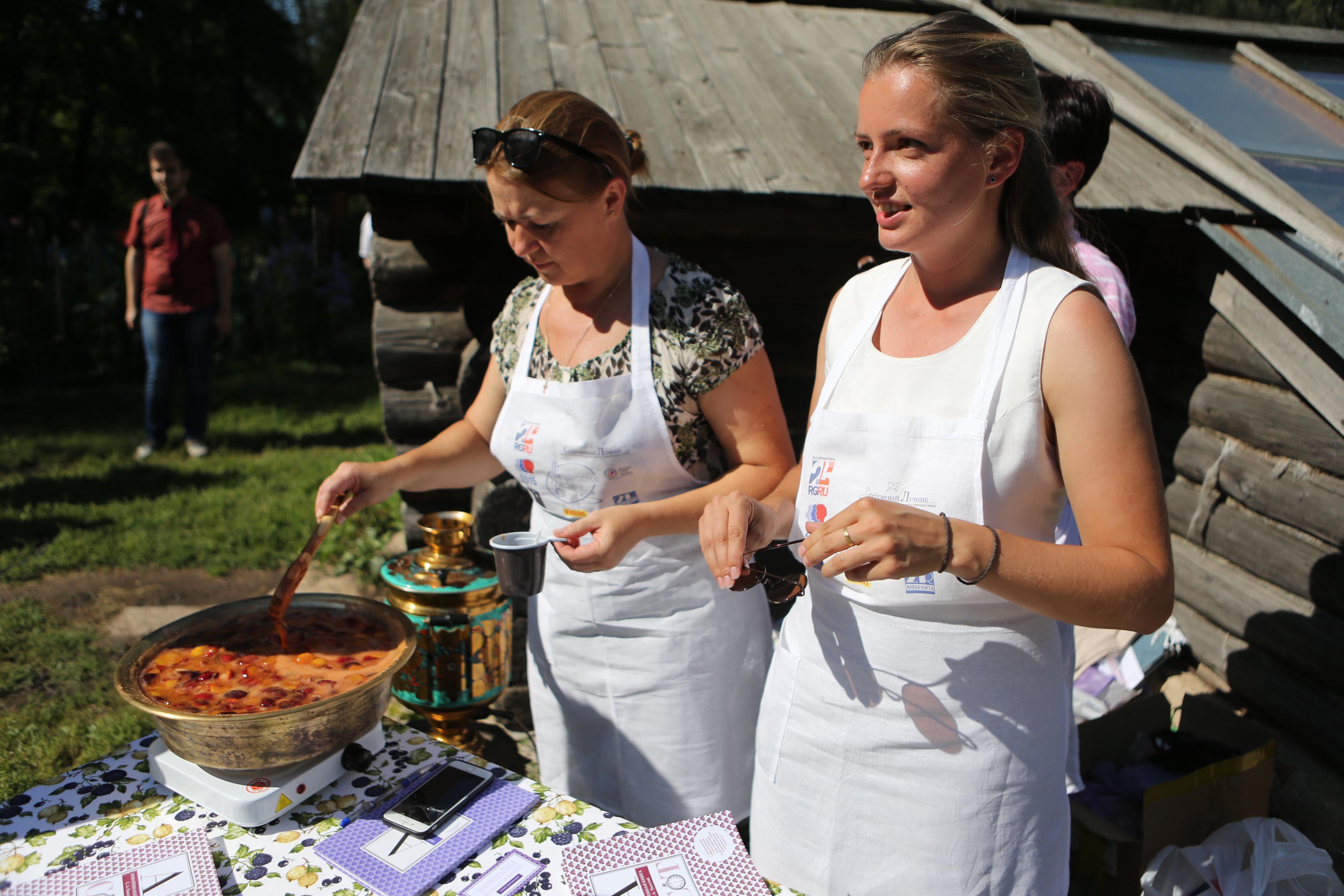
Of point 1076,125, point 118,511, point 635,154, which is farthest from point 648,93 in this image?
point 118,511

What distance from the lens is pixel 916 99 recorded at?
1.39m

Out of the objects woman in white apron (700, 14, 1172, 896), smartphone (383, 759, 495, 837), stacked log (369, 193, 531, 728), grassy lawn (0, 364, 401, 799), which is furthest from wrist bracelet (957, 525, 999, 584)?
grassy lawn (0, 364, 401, 799)

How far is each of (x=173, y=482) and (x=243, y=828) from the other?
222 inches

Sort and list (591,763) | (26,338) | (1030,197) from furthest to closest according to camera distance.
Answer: (26,338), (591,763), (1030,197)

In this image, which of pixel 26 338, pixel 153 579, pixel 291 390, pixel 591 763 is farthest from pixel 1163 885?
pixel 26 338

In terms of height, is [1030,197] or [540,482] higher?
[1030,197]

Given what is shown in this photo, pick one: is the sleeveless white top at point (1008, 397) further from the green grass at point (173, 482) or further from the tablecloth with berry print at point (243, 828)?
the green grass at point (173, 482)

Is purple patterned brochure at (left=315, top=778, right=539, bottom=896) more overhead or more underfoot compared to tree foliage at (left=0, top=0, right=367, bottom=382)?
more underfoot

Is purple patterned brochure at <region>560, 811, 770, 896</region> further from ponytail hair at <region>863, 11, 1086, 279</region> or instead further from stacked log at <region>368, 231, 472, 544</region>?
stacked log at <region>368, 231, 472, 544</region>

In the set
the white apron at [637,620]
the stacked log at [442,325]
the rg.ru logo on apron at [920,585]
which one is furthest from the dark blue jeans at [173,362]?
the rg.ru logo on apron at [920,585]

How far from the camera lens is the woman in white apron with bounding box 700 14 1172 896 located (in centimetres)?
130

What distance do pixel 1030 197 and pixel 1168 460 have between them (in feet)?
9.98

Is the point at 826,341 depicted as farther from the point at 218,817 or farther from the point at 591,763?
the point at 218,817

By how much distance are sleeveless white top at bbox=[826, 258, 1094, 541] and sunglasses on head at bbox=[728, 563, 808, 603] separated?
13.0 inches
